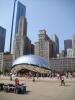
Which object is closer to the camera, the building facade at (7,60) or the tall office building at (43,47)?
the tall office building at (43,47)

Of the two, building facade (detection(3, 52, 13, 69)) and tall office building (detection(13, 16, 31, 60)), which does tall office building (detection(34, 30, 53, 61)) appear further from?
building facade (detection(3, 52, 13, 69))

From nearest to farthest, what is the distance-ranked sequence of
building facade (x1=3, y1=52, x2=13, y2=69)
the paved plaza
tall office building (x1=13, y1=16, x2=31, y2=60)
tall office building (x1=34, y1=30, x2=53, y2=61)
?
1. the paved plaza
2. tall office building (x1=13, y1=16, x2=31, y2=60)
3. tall office building (x1=34, y1=30, x2=53, y2=61)
4. building facade (x1=3, y1=52, x2=13, y2=69)

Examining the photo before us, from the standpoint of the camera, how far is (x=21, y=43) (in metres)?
132

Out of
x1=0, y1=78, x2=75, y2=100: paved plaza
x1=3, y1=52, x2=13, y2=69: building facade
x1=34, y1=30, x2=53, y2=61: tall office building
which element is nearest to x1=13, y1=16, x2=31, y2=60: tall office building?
x1=34, y1=30, x2=53, y2=61: tall office building

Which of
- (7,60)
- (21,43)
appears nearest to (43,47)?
(21,43)

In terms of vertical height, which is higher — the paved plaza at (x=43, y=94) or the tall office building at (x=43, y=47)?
the tall office building at (x=43, y=47)

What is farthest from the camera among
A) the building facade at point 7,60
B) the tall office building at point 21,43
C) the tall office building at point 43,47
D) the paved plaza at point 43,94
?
the building facade at point 7,60

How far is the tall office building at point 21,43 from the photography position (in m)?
132

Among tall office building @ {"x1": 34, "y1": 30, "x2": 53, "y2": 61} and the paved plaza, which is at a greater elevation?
tall office building @ {"x1": 34, "y1": 30, "x2": 53, "y2": 61}

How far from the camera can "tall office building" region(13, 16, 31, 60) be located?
13200 centimetres

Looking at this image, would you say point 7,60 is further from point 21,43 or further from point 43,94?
point 43,94

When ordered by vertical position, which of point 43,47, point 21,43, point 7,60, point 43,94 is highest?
point 21,43

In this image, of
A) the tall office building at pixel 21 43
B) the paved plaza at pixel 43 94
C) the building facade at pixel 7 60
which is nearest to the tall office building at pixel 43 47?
the tall office building at pixel 21 43

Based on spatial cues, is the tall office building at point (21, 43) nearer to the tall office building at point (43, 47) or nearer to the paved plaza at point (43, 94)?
the tall office building at point (43, 47)
